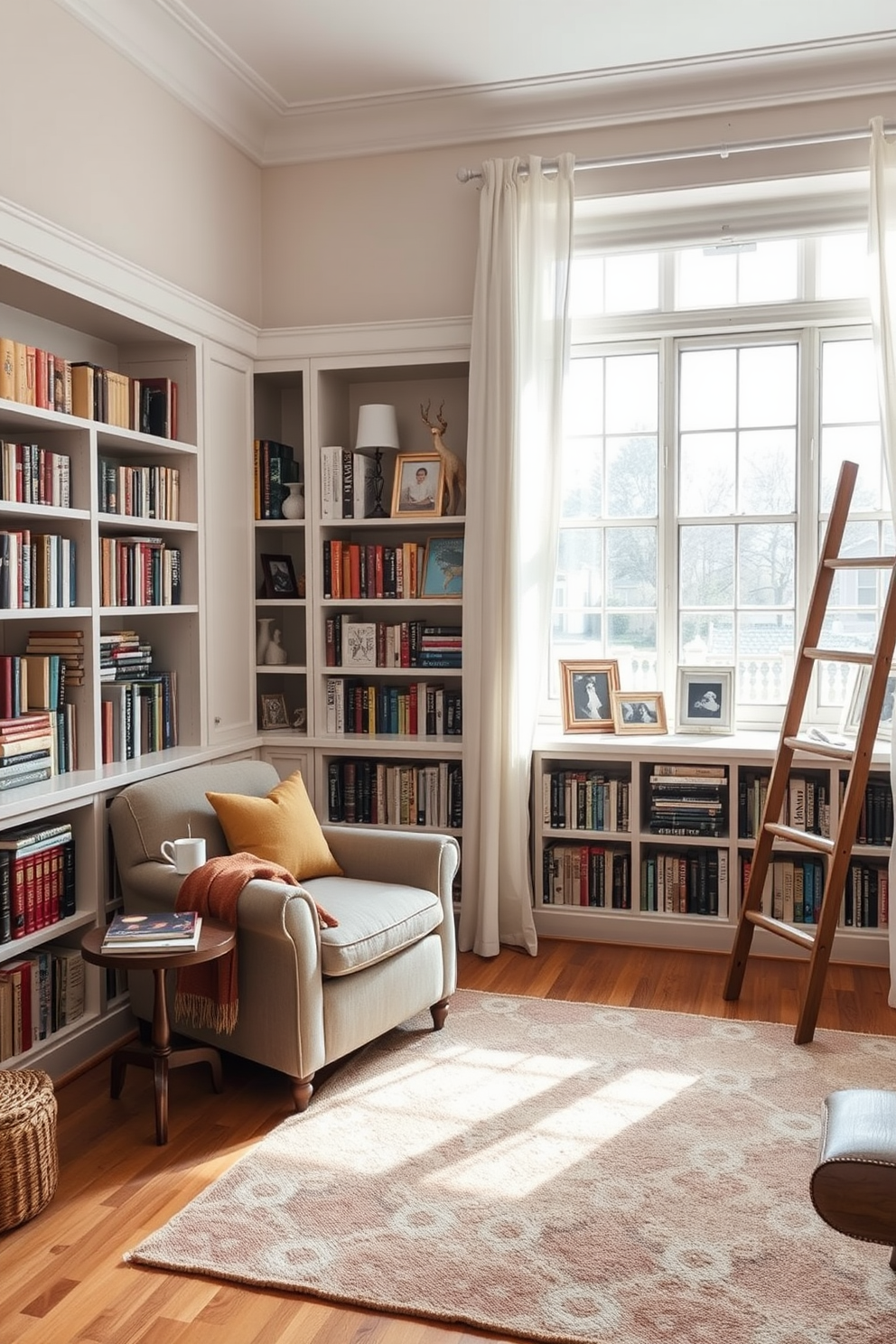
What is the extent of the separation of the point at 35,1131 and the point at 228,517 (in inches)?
97.4

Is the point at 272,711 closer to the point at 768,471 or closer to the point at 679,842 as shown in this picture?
the point at 679,842

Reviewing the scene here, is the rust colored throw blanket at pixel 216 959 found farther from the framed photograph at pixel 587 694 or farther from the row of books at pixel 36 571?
the framed photograph at pixel 587 694

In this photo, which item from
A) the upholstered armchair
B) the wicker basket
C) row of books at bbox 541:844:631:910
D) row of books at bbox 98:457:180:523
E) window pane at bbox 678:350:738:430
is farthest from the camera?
window pane at bbox 678:350:738:430

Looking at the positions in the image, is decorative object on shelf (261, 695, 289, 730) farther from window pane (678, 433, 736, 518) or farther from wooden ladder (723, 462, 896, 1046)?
wooden ladder (723, 462, 896, 1046)

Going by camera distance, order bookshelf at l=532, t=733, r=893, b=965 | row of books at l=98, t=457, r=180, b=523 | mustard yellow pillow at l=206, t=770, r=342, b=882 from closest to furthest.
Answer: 1. mustard yellow pillow at l=206, t=770, r=342, b=882
2. row of books at l=98, t=457, r=180, b=523
3. bookshelf at l=532, t=733, r=893, b=965

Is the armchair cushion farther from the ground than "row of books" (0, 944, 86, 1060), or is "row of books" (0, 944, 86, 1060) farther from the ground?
the armchair cushion

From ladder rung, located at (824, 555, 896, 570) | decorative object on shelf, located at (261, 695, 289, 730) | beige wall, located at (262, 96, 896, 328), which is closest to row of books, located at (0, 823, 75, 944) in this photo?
decorative object on shelf, located at (261, 695, 289, 730)

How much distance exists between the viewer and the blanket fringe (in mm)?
2963

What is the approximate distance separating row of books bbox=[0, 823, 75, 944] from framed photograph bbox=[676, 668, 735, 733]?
2.37 meters

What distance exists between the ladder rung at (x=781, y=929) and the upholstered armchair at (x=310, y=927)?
1.01m

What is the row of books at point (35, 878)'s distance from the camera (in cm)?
306

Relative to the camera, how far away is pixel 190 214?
4086mm

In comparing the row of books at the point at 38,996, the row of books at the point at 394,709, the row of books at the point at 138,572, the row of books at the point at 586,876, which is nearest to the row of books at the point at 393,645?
the row of books at the point at 394,709

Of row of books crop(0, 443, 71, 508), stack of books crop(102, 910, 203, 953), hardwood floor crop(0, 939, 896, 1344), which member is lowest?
hardwood floor crop(0, 939, 896, 1344)
